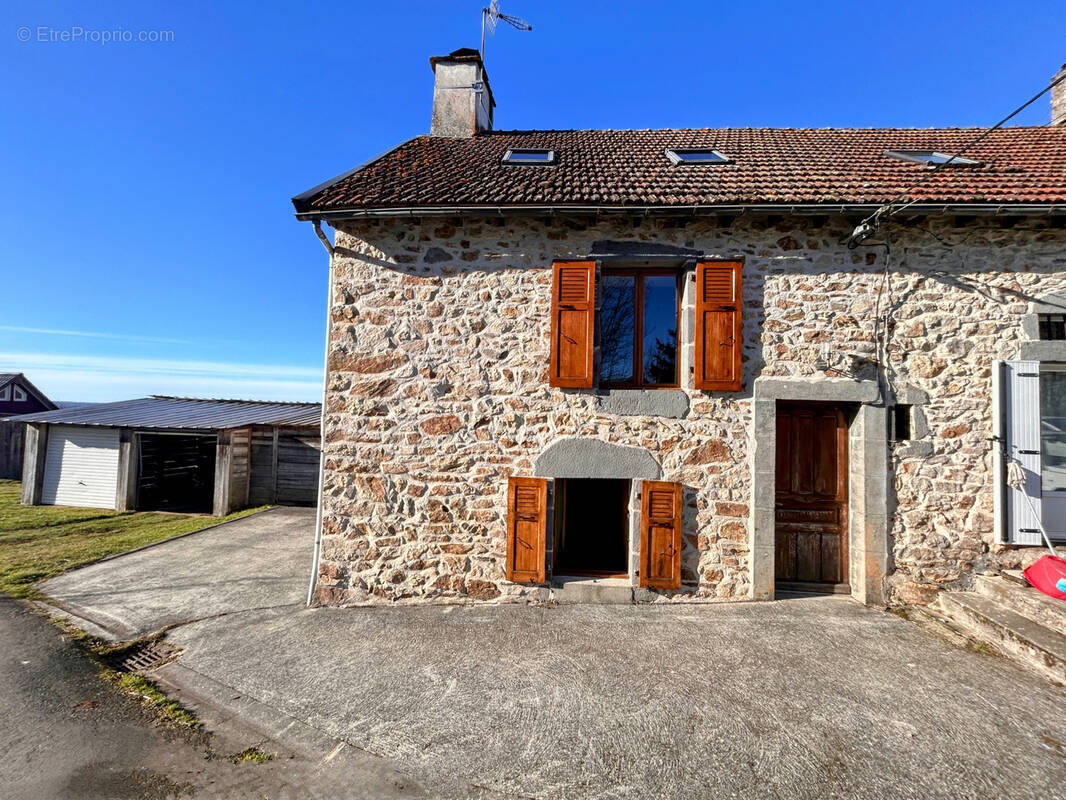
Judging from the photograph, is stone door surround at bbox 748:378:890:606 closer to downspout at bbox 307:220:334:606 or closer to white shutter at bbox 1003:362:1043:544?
white shutter at bbox 1003:362:1043:544

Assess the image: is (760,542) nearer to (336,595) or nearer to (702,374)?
(702,374)

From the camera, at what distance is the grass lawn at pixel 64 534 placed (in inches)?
238

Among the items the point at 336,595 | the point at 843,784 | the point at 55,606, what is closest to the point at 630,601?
the point at 843,784

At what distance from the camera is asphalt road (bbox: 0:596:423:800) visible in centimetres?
244

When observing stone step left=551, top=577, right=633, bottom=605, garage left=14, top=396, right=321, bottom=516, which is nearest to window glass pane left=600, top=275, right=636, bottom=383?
stone step left=551, top=577, right=633, bottom=605

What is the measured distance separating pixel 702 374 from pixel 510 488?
248cm

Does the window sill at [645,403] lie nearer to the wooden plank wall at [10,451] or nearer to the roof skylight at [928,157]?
the roof skylight at [928,157]

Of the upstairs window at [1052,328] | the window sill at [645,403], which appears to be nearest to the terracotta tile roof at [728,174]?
the upstairs window at [1052,328]

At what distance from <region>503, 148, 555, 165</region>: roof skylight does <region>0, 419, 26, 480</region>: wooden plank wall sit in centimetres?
2185

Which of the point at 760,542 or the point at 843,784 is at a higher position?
the point at 760,542

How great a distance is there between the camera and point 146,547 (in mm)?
7133

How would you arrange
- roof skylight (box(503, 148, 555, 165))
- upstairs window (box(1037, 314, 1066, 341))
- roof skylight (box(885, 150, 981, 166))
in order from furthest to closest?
1. roof skylight (box(503, 148, 555, 165))
2. roof skylight (box(885, 150, 981, 166))
3. upstairs window (box(1037, 314, 1066, 341))

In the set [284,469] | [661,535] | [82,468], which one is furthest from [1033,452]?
[82,468]

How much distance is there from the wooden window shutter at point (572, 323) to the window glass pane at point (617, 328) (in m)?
0.32
